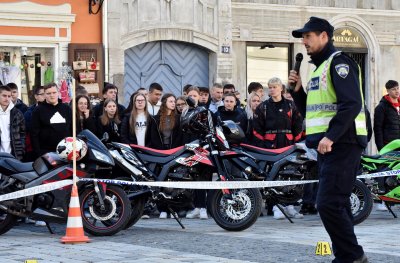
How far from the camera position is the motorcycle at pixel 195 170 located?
12680 mm

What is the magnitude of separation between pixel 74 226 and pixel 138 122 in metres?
3.73

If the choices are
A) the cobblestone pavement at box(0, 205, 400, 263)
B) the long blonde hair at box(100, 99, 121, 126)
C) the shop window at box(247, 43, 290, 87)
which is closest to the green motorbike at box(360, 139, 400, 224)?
the cobblestone pavement at box(0, 205, 400, 263)

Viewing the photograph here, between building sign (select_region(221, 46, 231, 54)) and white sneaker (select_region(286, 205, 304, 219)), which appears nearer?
white sneaker (select_region(286, 205, 304, 219))

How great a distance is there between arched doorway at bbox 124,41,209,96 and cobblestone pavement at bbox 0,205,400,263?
397 inches

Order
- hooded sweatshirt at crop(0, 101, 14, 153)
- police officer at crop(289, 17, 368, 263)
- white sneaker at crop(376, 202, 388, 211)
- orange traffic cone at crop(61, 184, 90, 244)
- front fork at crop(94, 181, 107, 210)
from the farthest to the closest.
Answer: white sneaker at crop(376, 202, 388, 211) < hooded sweatshirt at crop(0, 101, 14, 153) < front fork at crop(94, 181, 107, 210) < orange traffic cone at crop(61, 184, 90, 244) < police officer at crop(289, 17, 368, 263)

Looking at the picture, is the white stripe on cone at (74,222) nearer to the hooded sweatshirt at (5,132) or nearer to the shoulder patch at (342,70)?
the hooded sweatshirt at (5,132)

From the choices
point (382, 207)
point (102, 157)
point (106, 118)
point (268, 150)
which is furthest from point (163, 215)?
point (382, 207)

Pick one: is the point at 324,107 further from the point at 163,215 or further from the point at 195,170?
the point at 163,215

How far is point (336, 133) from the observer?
327 inches

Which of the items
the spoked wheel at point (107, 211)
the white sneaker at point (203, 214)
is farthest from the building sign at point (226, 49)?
the spoked wheel at point (107, 211)

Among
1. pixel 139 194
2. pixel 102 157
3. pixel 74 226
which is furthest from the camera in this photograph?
pixel 139 194

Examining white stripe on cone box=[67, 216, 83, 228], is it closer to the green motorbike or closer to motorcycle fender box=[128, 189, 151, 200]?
motorcycle fender box=[128, 189, 151, 200]

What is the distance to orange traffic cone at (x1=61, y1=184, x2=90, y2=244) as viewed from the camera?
11.4m

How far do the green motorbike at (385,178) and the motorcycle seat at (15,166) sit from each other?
184 inches
